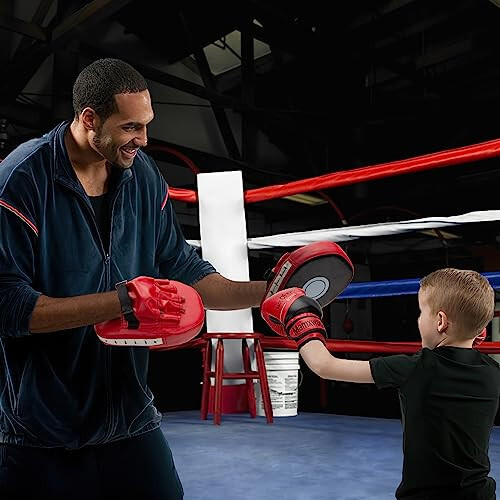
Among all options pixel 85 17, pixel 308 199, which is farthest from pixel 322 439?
pixel 308 199

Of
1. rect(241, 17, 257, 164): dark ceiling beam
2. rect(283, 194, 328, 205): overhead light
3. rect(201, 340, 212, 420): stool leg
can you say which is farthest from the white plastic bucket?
rect(283, 194, 328, 205): overhead light

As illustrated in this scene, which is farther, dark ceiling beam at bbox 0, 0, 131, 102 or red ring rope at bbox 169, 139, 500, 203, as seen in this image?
dark ceiling beam at bbox 0, 0, 131, 102

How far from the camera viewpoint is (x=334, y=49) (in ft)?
18.6

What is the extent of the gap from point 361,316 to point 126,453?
24.0 ft

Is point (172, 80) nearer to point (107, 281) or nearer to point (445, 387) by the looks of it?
point (107, 281)

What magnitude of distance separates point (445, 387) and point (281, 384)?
7.47 ft

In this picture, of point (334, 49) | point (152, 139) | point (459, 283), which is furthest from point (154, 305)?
point (334, 49)

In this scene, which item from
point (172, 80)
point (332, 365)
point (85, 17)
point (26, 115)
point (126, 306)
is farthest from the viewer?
point (172, 80)

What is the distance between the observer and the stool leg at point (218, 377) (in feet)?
9.60

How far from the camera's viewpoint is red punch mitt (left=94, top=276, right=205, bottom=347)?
0.87 m

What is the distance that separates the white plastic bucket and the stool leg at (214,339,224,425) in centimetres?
36

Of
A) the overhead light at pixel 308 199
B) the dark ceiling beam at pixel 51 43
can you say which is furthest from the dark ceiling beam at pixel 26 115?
the overhead light at pixel 308 199

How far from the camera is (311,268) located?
1.25 m

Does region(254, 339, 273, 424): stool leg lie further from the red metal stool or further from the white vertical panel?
the white vertical panel
